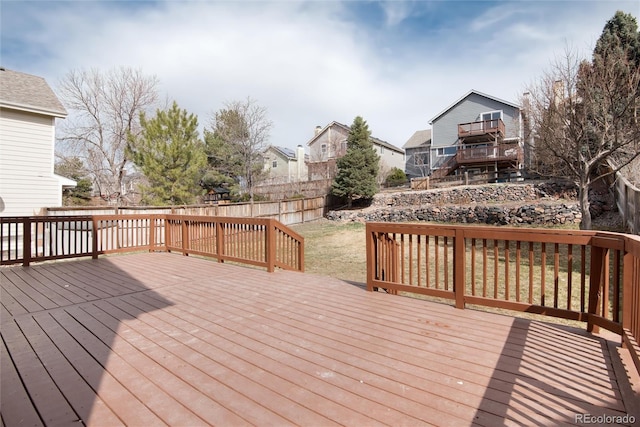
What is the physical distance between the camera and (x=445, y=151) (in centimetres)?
2544

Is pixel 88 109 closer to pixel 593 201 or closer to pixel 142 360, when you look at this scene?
pixel 142 360

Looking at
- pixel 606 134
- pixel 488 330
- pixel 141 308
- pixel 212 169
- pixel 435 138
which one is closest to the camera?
pixel 488 330

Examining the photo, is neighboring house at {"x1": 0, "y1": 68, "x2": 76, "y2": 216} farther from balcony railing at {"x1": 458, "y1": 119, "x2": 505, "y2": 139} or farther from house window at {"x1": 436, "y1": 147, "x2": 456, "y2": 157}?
house window at {"x1": 436, "y1": 147, "x2": 456, "y2": 157}

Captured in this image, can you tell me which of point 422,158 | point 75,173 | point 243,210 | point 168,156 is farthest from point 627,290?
point 422,158

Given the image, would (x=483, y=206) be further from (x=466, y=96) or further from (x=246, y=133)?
(x=246, y=133)

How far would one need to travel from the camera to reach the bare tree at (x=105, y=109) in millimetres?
17859

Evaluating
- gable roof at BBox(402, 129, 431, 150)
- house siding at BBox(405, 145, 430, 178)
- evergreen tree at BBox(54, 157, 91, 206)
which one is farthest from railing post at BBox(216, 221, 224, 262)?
gable roof at BBox(402, 129, 431, 150)

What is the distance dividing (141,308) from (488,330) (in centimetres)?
372

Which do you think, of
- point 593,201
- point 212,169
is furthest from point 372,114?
point 593,201

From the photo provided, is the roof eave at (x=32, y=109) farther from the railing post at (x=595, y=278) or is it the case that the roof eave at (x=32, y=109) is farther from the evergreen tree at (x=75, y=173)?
the railing post at (x=595, y=278)

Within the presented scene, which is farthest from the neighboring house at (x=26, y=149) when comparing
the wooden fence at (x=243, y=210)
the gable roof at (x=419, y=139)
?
the gable roof at (x=419, y=139)

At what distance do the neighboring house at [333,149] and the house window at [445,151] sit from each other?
4786 millimetres

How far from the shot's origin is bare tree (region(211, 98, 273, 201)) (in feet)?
61.5

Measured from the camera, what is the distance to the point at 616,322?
8.54ft
